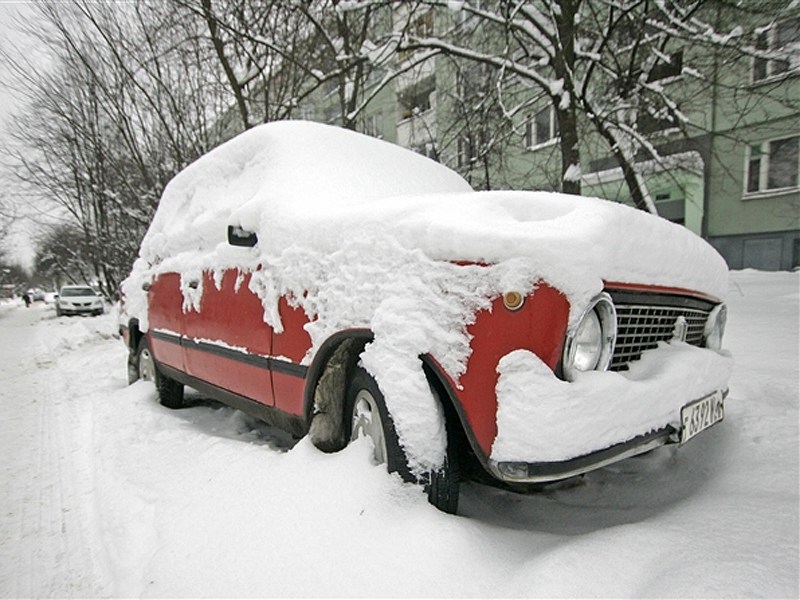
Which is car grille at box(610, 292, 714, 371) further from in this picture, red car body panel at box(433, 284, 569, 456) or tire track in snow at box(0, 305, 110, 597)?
tire track in snow at box(0, 305, 110, 597)

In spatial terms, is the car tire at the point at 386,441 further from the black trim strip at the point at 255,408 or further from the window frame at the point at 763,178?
the window frame at the point at 763,178

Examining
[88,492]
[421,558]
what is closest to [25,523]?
[88,492]

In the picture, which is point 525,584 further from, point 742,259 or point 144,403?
point 742,259

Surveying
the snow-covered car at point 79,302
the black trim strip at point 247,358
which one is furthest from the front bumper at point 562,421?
the snow-covered car at point 79,302

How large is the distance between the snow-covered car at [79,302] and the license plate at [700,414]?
2365 centimetres

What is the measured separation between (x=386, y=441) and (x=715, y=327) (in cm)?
181

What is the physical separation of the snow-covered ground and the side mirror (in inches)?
44.6

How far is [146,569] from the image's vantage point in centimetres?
166

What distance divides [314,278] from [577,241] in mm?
1163

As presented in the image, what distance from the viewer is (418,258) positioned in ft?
5.36

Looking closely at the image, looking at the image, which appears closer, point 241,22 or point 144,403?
point 144,403

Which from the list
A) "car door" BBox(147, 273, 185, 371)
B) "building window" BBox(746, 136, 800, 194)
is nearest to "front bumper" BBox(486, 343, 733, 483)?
"car door" BBox(147, 273, 185, 371)

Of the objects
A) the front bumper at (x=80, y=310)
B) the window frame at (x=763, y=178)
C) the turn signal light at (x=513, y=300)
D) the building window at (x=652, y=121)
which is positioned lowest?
the front bumper at (x=80, y=310)

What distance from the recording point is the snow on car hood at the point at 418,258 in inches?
56.4
